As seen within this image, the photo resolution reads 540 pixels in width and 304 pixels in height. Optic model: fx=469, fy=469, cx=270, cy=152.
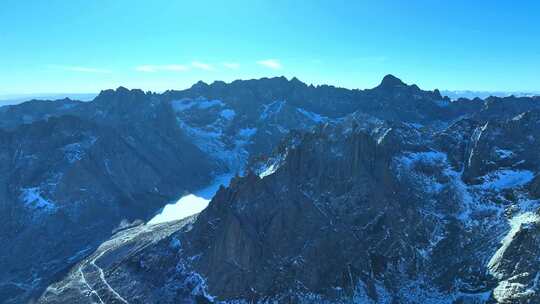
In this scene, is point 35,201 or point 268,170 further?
point 35,201

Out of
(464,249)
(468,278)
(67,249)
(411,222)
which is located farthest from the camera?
(67,249)

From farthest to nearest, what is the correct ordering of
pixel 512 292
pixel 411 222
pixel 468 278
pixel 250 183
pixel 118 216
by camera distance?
pixel 118 216
pixel 250 183
pixel 411 222
pixel 468 278
pixel 512 292

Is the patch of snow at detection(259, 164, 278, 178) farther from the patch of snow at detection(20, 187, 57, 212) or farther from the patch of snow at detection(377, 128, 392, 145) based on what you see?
the patch of snow at detection(20, 187, 57, 212)

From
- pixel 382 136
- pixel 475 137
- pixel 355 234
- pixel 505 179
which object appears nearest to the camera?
pixel 355 234

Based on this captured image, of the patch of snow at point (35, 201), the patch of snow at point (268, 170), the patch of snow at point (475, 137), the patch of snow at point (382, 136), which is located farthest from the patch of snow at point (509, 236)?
the patch of snow at point (35, 201)

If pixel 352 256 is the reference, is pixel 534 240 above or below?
above

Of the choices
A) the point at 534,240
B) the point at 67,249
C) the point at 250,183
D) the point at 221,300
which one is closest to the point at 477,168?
the point at 534,240

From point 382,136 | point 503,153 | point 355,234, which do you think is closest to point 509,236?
point 503,153

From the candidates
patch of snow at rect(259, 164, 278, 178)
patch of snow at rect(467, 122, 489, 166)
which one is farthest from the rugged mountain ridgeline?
patch of snow at rect(259, 164, 278, 178)

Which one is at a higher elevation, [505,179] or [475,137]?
[475,137]

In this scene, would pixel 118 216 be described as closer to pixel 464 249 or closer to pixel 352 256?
pixel 352 256

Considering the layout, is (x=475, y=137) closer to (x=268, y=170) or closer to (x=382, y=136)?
(x=382, y=136)
